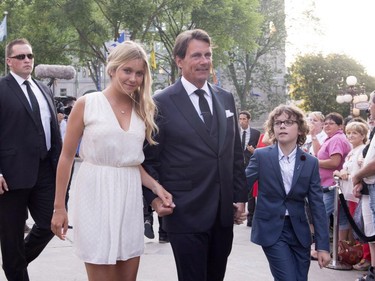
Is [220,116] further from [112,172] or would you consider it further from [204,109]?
[112,172]

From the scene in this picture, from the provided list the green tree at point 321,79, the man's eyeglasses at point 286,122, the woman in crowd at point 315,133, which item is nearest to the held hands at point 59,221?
the man's eyeglasses at point 286,122

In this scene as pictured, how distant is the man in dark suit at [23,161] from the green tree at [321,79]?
135 ft

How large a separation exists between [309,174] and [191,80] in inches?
46.4

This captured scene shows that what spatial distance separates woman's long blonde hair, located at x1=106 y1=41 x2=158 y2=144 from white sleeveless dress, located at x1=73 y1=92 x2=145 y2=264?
3.9 inches

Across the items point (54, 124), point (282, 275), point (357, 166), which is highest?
point (54, 124)

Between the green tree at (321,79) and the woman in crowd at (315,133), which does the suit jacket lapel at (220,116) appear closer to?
the woman in crowd at (315,133)

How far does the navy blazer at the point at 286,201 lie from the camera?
448cm

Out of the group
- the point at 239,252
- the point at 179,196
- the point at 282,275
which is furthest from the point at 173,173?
the point at 239,252

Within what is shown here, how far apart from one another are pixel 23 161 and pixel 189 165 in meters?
1.68

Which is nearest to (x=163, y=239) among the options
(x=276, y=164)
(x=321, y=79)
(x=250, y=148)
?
(x=250, y=148)

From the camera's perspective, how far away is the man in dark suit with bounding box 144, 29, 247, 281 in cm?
385

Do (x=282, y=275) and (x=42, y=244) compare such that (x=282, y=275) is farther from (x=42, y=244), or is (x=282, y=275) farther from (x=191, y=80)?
(x=42, y=244)

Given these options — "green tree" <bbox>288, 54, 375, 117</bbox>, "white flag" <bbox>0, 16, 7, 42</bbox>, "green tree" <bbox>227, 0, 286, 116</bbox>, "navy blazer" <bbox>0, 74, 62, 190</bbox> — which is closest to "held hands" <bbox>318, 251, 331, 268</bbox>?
"navy blazer" <bbox>0, 74, 62, 190</bbox>

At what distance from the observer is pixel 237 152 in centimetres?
422
